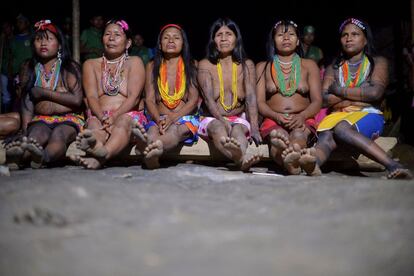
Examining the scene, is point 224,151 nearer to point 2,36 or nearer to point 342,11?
point 2,36

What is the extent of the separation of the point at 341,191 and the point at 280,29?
2.26 meters

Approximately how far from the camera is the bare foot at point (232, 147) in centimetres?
342

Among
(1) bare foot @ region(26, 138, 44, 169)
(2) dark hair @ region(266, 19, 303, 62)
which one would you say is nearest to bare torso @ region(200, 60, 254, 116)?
(2) dark hair @ region(266, 19, 303, 62)

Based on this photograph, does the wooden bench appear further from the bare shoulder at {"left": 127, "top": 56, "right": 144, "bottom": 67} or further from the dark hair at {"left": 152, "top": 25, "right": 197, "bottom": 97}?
the bare shoulder at {"left": 127, "top": 56, "right": 144, "bottom": 67}

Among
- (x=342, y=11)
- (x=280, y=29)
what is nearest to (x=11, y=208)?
(x=280, y=29)

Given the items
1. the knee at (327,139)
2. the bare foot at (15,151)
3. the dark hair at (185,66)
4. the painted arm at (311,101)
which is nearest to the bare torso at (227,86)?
the dark hair at (185,66)

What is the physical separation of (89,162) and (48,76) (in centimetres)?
135

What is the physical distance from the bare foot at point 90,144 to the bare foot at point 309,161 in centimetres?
164

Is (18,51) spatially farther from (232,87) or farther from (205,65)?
(232,87)

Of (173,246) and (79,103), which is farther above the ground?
(79,103)

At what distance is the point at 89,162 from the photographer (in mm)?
3521

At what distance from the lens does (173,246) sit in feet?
5.30

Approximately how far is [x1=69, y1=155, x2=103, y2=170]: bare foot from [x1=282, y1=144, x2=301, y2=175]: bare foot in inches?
61.7

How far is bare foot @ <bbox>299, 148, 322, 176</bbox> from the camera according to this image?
3.31 metres
